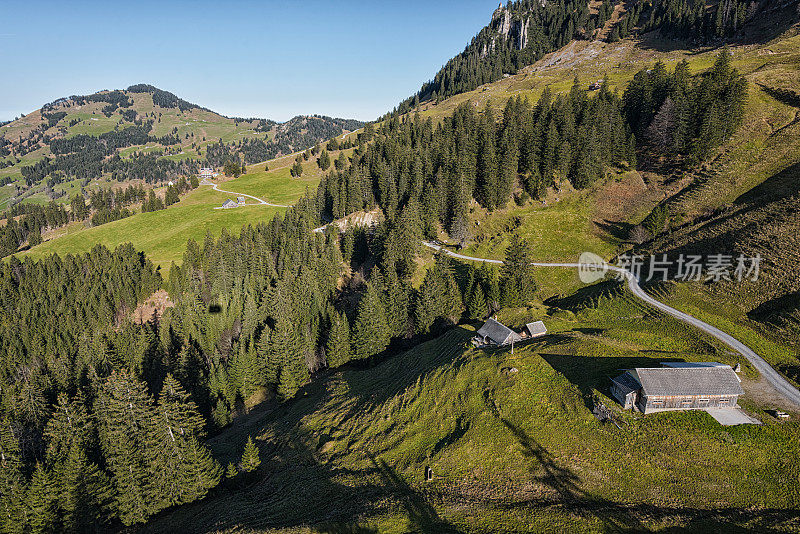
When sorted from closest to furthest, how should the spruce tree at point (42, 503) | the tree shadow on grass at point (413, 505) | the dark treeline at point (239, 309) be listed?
the tree shadow on grass at point (413, 505), the spruce tree at point (42, 503), the dark treeline at point (239, 309)

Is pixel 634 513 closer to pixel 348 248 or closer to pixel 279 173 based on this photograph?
pixel 348 248

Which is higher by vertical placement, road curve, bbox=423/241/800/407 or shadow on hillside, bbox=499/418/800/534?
road curve, bbox=423/241/800/407

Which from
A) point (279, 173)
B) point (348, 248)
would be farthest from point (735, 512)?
point (279, 173)

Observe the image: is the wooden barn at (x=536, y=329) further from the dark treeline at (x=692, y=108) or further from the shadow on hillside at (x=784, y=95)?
the shadow on hillside at (x=784, y=95)

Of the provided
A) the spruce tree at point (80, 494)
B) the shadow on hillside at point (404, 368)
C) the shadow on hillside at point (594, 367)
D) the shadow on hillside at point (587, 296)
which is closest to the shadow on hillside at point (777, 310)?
the shadow on hillside at point (594, 367)

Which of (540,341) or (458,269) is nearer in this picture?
(540,341)

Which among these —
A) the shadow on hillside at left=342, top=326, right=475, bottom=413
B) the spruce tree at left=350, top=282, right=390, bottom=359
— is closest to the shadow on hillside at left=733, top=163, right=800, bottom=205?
the shadow on hillside at left=342, top=326, right=475, bottom=413

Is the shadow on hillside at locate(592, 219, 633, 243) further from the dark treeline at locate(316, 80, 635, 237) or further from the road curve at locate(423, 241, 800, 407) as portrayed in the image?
the dark treeline at locate(316, 80, 635, 237)

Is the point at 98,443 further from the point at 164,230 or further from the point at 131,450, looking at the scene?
the point at 164,230
